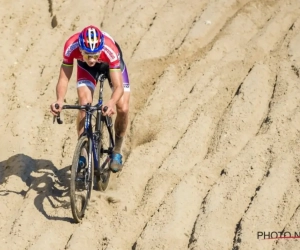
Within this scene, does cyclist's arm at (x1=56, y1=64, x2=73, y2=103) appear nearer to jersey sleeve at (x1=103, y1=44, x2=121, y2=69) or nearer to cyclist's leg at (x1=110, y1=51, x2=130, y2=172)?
jersey sleeve at (x1=103, y1=44, x2=121, y2=69)

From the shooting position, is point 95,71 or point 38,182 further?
point 38,182

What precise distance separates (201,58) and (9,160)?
10.5 feet

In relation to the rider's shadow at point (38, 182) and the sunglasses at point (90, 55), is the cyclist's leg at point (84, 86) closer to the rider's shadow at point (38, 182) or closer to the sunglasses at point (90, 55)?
the sunglasses at point (90, 55)

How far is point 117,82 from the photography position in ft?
28.0

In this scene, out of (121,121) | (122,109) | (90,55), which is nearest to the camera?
(90,55)

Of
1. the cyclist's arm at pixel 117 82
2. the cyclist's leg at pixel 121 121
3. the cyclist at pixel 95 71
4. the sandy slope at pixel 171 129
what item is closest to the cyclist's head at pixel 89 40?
the cyclist at pixel 95 71

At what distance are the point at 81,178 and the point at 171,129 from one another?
192 centimetres

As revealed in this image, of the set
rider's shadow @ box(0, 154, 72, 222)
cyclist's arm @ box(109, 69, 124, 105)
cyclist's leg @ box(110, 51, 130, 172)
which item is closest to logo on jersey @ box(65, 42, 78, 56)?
cyclist's arm @ box(109, 69, 124, 105)

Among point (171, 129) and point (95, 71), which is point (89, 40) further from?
point (171, 129)

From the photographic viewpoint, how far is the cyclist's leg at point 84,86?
29.1 feet

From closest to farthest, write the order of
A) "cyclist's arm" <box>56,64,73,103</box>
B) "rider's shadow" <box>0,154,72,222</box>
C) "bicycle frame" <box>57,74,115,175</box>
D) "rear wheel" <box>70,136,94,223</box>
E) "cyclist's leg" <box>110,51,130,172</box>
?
1. "rear wheel" <box>70,136,94,223</box>
2. "bicycle frame" <box>57,74,115,175</box>
3. "cyclist's arm" <box>56,64,73,103</box>
4. "rider's shadow" <box>0,154,72,222</box>
5. "cyclist's leg" <box>110,51,130,172</box>

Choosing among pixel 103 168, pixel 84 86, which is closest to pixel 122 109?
pixel 84 86

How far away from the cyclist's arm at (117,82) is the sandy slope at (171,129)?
1.19 meters

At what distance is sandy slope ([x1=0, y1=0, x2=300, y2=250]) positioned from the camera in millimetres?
8125
